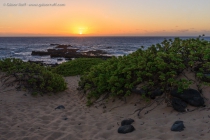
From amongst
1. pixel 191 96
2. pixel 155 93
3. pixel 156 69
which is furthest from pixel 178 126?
pixel 156 69

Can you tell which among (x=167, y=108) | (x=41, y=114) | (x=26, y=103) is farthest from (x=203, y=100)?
(x=26, y=103)

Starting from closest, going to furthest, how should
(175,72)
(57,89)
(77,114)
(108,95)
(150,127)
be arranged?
(150,127), (175,72), (77,114), (108,95), (57,89)

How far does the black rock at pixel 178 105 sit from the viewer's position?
5.30 m

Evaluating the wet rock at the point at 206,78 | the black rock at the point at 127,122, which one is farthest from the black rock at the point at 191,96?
the black rock at the point at 127,122

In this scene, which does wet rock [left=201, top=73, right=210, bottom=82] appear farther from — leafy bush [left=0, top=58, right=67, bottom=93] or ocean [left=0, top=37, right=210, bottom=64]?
ocean [left=0, top=37, right=210, bottom=64]

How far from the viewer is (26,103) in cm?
731

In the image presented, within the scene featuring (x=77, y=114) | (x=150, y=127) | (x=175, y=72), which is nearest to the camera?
(x=150, y=127)

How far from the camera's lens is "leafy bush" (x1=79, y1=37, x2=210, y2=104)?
607cm

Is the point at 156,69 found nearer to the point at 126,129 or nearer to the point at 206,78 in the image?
the point at 206,78

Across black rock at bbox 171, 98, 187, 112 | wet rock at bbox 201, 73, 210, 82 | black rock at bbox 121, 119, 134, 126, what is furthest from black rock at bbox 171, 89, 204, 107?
black rock at bbox 121, 119, 134, 126

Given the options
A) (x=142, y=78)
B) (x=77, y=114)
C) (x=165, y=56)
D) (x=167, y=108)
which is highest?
(x=165, y=56)

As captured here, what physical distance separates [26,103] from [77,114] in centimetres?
204

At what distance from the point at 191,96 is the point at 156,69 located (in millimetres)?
1332

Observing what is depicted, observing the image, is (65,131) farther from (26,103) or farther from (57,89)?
(57,89)
